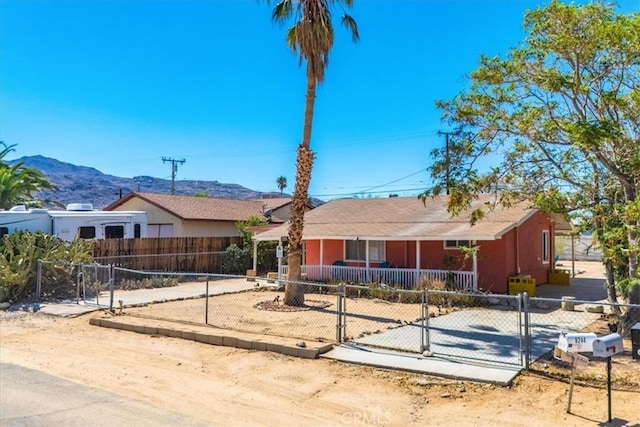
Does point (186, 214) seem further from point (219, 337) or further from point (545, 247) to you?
point (219, 337)

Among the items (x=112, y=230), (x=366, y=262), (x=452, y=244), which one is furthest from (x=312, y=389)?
(x=112, y=230)

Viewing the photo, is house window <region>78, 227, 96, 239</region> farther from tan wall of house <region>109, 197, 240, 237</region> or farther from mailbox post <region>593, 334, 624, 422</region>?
mailbox post <region>593, 334, 624, 422</region>

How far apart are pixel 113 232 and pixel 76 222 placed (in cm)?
195

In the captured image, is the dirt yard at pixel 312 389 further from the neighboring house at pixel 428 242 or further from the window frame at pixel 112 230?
the window frame at pixel 112 230

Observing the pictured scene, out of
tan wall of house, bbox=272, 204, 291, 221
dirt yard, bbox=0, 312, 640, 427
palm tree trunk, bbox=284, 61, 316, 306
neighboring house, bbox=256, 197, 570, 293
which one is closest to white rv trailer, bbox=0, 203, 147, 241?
neighboring house, bbox=256, 197, 570, 293

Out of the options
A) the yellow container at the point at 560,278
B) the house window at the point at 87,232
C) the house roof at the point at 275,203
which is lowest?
the yellow container at the point at 560,278

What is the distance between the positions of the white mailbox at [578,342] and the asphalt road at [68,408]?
14.6 ft

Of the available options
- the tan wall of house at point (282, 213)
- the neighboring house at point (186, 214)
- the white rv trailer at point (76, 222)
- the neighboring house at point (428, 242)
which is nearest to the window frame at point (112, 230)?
the white rv trailer at point (76, 222)

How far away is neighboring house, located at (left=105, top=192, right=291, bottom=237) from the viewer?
30.8 m

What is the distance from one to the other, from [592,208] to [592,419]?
20.5 feet

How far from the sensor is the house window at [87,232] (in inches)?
917

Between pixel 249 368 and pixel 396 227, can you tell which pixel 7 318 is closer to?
pixel 249 368

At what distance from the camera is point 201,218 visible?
102 feet

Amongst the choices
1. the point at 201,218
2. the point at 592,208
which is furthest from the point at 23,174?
the point at 592,208
